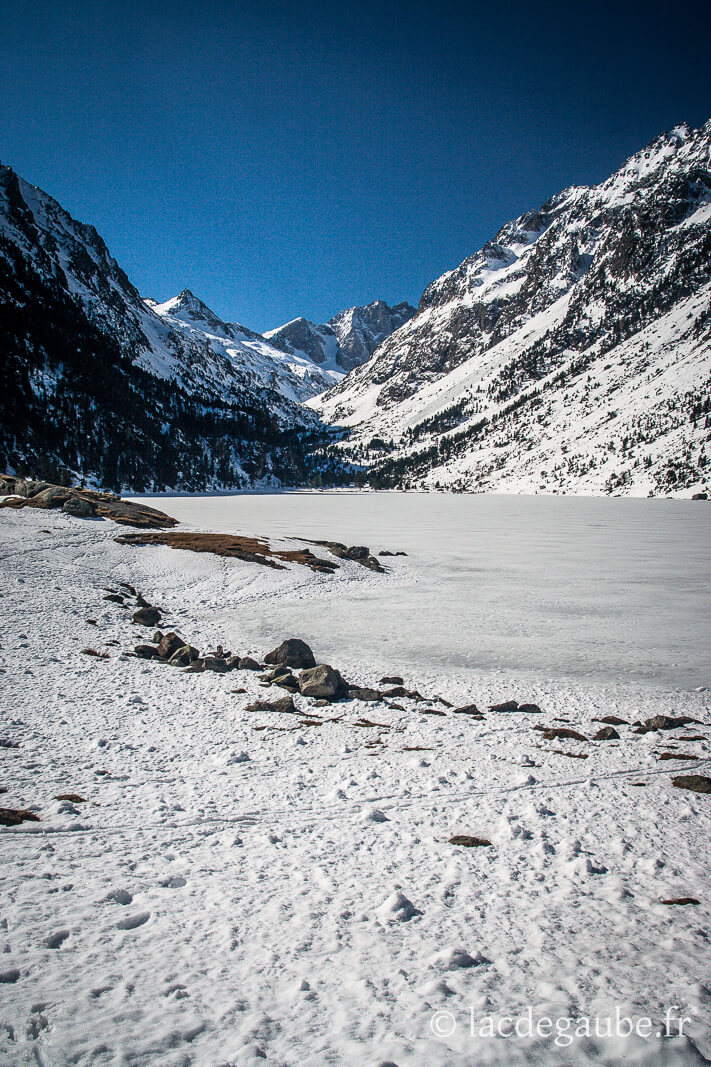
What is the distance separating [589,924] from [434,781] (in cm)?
322

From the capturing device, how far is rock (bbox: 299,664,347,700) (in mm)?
11977

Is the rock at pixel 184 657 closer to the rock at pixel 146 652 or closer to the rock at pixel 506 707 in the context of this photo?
the rock at pixel 146 652

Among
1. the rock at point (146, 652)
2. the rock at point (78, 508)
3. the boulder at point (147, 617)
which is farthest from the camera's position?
the rock at point (78, 508)

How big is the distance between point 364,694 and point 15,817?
23.8 feet

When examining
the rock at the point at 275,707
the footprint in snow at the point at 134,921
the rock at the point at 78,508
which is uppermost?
the rock at the point at 78,508

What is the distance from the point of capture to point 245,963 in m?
4.52

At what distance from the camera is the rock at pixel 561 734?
32.3ft

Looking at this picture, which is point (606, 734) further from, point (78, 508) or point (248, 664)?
point (78, 508)

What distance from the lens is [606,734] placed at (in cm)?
988

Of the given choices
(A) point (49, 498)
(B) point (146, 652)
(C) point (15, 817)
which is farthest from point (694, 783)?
(A) point (49, 498)

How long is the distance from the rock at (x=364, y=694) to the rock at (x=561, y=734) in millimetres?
3788

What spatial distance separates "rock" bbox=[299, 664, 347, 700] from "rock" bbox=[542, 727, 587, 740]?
474cm

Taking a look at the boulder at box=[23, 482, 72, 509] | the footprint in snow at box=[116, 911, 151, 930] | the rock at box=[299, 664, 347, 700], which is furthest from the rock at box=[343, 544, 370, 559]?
the footprint in snow at box=[116, 911, 151, 930]

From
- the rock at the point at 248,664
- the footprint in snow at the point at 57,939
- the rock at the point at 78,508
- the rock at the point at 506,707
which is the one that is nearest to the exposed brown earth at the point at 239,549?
the rock at the point at 78,508
